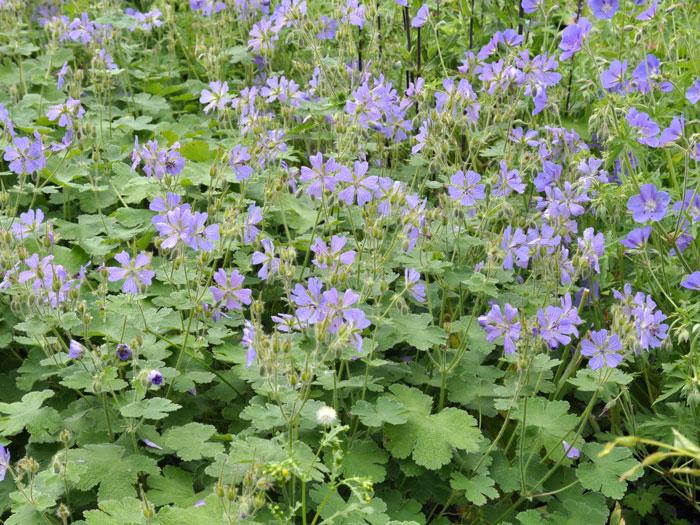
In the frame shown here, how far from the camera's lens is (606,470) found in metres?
2.40

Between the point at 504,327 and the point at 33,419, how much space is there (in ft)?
4.81

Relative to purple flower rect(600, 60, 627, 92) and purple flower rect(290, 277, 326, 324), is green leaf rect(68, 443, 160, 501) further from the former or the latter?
purple flower rect(600, 60, 627, 92)

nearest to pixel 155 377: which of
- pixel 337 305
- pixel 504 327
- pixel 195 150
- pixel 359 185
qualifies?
Answer: pixel 337 305

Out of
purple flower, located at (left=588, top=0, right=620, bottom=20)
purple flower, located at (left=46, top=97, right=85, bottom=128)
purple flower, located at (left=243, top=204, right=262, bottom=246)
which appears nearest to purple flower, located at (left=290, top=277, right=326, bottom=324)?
purple flower, located at (left=243, top=204, right=262, bottom=246)

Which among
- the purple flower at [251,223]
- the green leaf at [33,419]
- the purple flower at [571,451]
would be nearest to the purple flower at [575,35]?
the purple flower at [251,223]

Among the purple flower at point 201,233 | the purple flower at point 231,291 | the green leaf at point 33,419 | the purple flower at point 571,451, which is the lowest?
the purple flower at point 571,451

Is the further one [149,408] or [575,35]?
[575,35]

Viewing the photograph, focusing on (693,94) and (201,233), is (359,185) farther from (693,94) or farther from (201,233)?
(693,94)

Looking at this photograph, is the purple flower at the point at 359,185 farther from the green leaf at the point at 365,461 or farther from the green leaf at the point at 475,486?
the green leaf at the point at 475,486

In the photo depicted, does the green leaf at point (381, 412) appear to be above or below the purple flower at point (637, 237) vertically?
below

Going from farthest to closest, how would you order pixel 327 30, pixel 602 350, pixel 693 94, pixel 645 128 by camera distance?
pixel 327 30
pixel 693 94
pixel 645 128
pixel 602 350

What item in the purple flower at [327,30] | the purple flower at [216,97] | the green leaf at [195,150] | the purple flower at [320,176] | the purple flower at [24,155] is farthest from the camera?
the purple flower at [327,30]

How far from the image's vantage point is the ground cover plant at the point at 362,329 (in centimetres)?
220

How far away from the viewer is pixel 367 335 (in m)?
2.64
